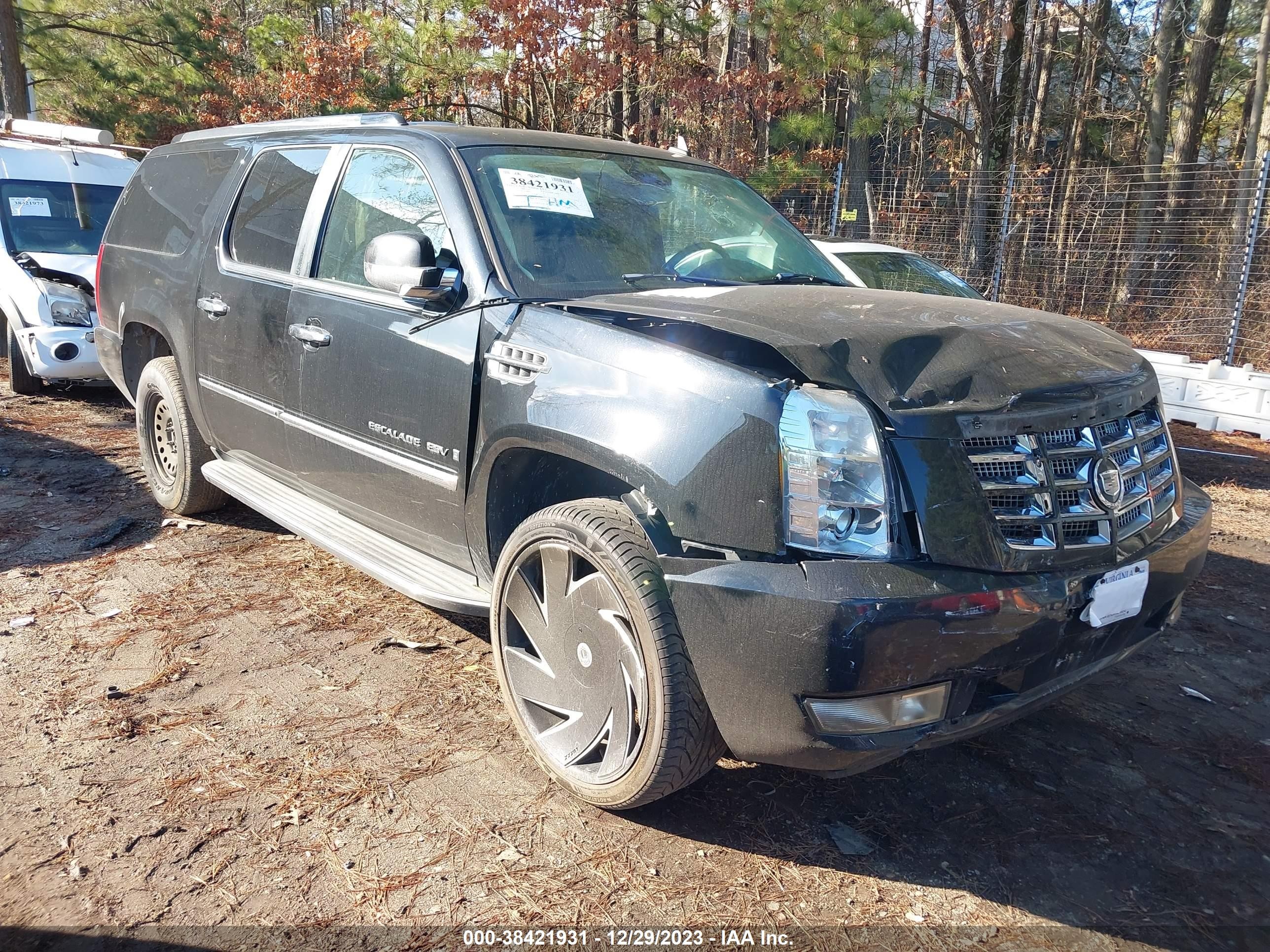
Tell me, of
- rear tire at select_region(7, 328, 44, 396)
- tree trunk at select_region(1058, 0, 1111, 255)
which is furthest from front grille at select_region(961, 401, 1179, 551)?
tree trunk at select_region(1058, 0, 1111, 255)

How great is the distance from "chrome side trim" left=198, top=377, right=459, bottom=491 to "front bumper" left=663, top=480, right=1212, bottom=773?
3.75 feet

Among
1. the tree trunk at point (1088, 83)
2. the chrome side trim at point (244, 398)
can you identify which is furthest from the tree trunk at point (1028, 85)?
the chrome side trim at point (244, 398)

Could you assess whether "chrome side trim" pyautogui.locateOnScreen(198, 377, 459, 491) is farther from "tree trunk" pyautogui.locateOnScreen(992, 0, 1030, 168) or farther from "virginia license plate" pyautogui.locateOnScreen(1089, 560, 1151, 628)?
"tree trunk" pyautogui.locateOnScreen(992, 0, 1030, 168)

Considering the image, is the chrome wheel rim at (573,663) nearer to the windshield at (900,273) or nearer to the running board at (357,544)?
the running board at (357,544)

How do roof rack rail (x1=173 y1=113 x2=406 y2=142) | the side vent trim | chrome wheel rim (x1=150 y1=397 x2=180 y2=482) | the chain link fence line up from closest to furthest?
the side vent trim < roof rack rail (x1=173 y1=113 x2=406 y2=142) < chrome wheel rim (x1=150 y1=397 x2=180 y2=482) < the chain link fence

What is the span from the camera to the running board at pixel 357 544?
3.19m

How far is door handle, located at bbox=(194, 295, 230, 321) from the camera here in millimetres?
4332

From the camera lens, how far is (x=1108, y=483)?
253cm

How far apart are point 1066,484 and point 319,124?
3.45m

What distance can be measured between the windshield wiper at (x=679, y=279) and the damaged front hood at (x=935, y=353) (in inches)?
9.8

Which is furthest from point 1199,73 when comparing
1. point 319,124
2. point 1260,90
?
point 319,124

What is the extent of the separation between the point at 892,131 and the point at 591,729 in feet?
53.2

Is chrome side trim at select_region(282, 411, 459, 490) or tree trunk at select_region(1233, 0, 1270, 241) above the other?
tree trunk at select_region(1233, 0, 1270, 241)

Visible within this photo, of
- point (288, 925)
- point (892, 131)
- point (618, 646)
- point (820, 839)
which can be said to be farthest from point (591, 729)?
point (892, 131)
